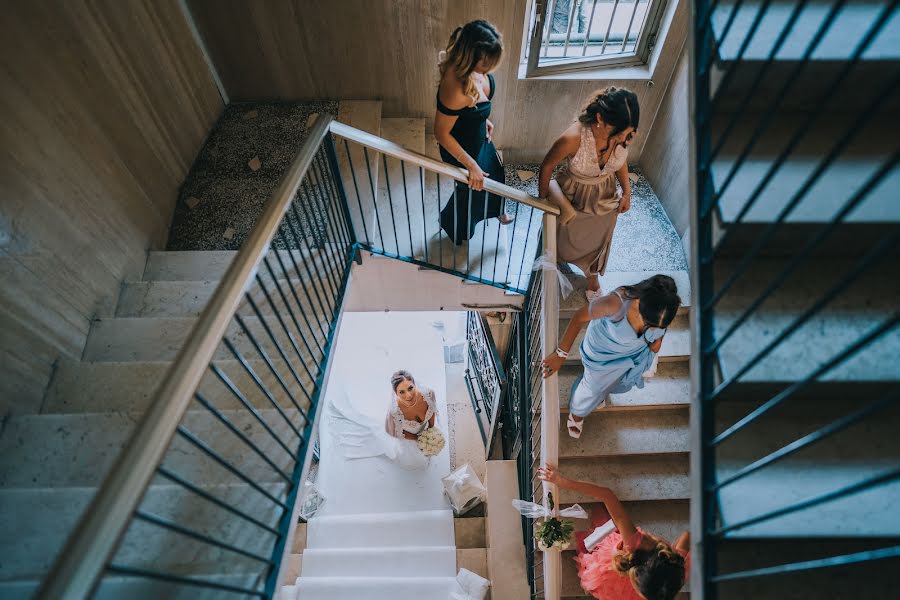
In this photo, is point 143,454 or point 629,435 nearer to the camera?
point 143,454

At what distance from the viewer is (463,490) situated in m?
4.89

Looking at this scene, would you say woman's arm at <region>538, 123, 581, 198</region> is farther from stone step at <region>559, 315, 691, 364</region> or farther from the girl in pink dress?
the girl in pink dress

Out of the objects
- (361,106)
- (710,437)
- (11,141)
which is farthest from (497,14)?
(710,437)

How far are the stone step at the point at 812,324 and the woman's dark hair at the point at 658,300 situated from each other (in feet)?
1.65

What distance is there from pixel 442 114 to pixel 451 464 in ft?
12.7

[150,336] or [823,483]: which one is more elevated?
[150,336]

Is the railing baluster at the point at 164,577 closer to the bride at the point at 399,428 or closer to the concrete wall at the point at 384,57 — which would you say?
the bride at the point at 399,428

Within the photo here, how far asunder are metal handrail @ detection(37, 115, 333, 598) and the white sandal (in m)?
2.40

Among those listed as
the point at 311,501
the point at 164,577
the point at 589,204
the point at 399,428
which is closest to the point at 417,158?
the point at 589,204

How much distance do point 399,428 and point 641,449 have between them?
226cm

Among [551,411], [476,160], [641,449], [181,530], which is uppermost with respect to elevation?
[476,160]

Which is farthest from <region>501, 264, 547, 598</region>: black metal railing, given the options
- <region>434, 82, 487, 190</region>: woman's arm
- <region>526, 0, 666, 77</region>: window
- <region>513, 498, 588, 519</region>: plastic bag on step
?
<region>526, 0, 666, 77</region>: window

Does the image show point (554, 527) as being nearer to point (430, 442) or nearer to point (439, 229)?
point (439, 229)

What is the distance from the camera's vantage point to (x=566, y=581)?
3.44 meters
